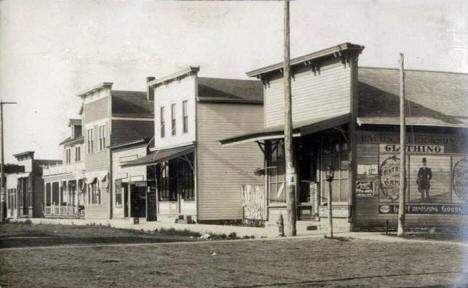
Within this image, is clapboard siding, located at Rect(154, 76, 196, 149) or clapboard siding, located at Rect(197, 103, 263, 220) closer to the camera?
clapboard siding, located at Rect(197, 103, 263, 220)

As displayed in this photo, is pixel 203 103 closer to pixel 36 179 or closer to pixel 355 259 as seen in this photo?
pixel 355 259

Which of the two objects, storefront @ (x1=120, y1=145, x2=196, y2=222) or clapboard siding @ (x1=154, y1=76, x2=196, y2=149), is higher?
clapboard siding @ (x1=154, y1=76, x2=196, y2=149)

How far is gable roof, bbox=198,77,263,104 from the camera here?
112 ft

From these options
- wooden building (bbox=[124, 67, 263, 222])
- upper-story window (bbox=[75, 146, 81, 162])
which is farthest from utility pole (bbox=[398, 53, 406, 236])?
upper-story window (bbox=[75, 146, 81, 162])

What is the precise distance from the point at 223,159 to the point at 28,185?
3742 cm

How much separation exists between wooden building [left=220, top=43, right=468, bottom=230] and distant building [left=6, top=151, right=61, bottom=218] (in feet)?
144

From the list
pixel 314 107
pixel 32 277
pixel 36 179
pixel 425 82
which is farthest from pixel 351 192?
pixel 36 179

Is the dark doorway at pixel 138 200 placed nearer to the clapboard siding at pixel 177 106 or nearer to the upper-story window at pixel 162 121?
the clapboard siding at pixel 177 106

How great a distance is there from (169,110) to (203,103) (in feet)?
11.6

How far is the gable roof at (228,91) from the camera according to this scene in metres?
34.2

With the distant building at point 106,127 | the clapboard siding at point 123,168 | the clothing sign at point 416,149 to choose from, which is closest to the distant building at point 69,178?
the distant building at point 106,127

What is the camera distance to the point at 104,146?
153ft

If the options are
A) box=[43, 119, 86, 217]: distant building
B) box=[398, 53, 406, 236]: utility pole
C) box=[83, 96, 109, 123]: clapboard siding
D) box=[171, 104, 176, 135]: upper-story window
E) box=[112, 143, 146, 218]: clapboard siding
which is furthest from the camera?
box=[43, 119, 86, 217]: distant building

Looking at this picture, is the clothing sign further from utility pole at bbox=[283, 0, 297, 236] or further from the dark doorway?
the dark doorway
